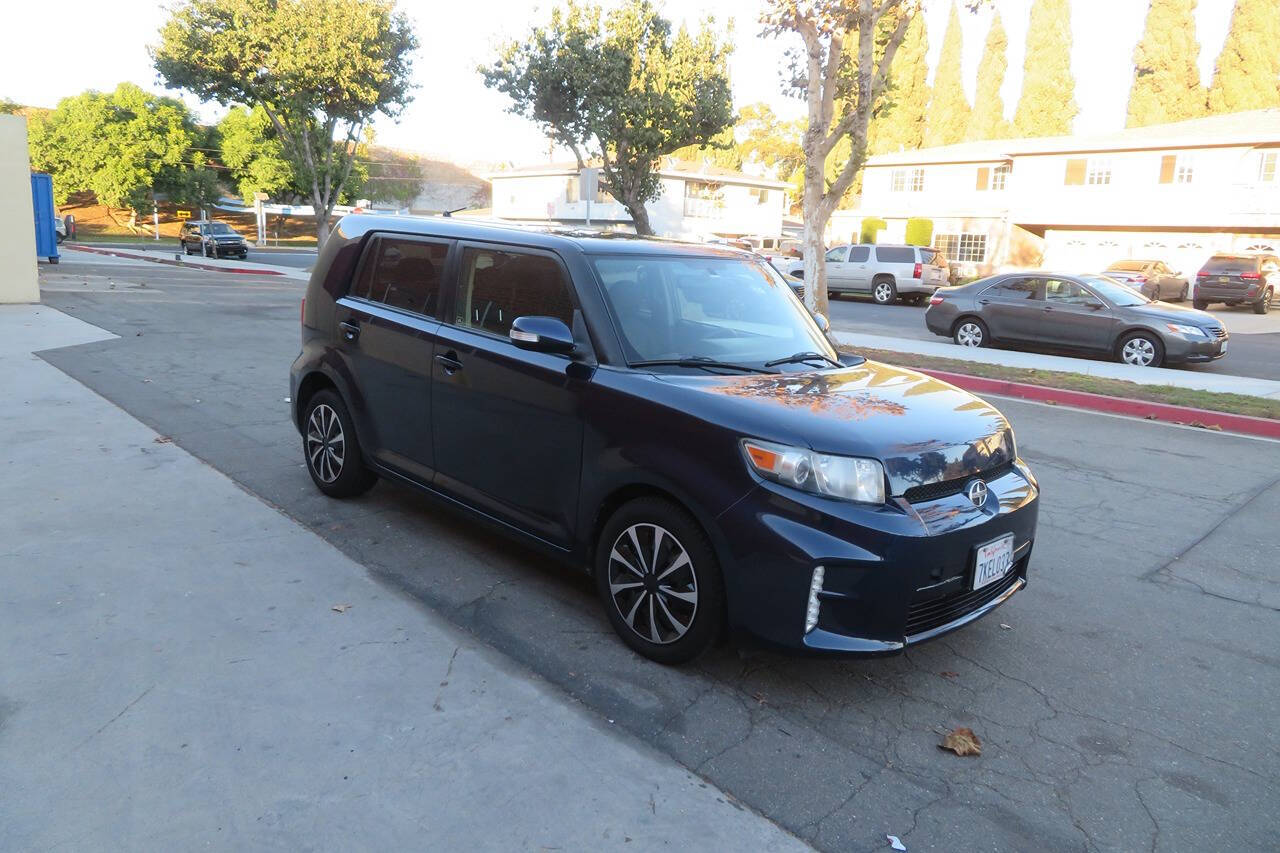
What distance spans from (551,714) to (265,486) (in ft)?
11.7

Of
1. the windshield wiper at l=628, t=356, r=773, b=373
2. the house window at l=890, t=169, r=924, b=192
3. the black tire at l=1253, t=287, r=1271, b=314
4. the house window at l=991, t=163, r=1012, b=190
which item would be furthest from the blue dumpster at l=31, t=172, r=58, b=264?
the house window at l=991, t=163, r=1012, b=190

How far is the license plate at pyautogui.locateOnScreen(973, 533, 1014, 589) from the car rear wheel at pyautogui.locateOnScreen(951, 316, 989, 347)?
13.2 meters

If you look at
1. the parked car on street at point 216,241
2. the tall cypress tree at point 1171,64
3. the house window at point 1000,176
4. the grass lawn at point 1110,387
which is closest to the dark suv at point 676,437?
the grass lawn at point 1110,387

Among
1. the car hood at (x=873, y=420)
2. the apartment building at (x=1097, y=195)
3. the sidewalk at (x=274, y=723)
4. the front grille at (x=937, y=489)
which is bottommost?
the sidewalk at (x=274, y=723)

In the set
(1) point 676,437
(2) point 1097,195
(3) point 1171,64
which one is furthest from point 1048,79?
(1) point 676,437

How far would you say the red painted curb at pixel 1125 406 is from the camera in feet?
31.0

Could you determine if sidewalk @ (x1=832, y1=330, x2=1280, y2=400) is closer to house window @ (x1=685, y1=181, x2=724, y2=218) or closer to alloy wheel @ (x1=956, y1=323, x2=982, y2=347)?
alloy wheel @ (x1=956, y1=323, x2=982, y2=347)

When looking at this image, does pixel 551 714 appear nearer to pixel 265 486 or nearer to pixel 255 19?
pixel 265 486

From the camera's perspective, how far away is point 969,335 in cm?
1631

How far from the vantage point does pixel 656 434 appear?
12.4 feet

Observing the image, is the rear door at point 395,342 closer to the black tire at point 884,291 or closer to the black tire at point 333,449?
the black tire at point 333,449

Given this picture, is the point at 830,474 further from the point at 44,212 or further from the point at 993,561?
the point at 44,212

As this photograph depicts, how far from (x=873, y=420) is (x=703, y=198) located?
55517mm

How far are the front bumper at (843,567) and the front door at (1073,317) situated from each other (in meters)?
12.8
